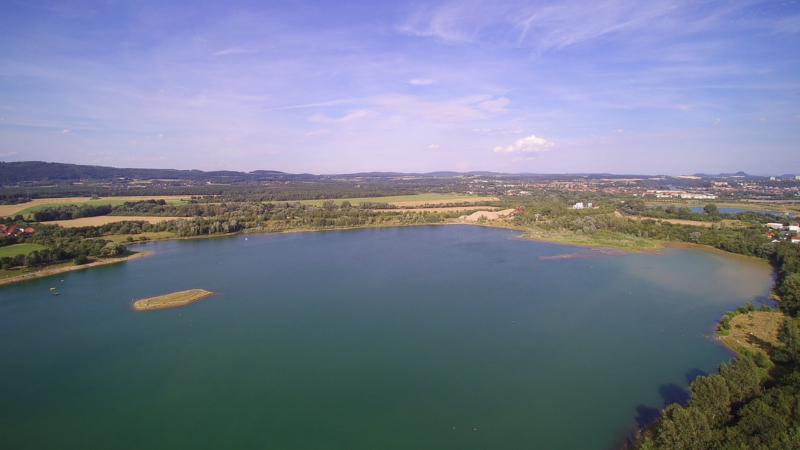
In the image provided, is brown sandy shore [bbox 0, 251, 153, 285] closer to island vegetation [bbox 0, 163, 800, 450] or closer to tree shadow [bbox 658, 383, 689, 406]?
island vegetation [bbox 0, 163, 800, 450]

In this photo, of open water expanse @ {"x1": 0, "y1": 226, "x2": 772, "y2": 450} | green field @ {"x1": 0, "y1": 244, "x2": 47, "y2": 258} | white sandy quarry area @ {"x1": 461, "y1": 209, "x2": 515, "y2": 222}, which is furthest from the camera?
white sandy quarry area @ {"x1": 461, "y1": 209, "x2": 515, "y2": 222}

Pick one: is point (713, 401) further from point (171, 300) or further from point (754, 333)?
point (171, 300)

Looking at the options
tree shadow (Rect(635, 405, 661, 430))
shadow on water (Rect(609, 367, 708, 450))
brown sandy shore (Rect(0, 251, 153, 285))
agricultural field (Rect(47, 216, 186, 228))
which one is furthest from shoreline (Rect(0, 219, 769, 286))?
tree shadow (Rect(635, 405, 661, 430))

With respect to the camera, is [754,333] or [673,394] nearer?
[673,394]

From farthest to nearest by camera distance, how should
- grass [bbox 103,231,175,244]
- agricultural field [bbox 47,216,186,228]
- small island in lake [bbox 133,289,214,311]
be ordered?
agricultural field [bbox 47,216,186,228] → grass [bbox 103,231,175,244] → small island in lake [bbox 133,289,214,311]

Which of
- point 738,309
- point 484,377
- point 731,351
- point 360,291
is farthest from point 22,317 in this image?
point 738,309

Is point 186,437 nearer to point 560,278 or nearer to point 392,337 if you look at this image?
point 392,337

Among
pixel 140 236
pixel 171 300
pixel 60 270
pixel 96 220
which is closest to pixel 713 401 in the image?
pixel 171 300
